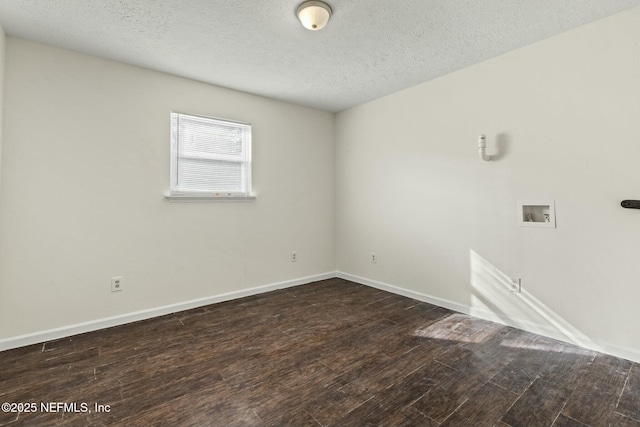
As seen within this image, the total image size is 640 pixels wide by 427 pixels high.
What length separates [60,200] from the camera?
2.55 meters

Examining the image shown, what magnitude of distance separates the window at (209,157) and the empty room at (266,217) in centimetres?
2

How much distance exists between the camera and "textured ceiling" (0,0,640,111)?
2.04 meters

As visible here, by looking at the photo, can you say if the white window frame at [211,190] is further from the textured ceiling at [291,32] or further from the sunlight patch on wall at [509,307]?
the sunlight patch on wall at [509,307]

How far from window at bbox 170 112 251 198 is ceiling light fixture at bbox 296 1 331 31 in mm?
1735

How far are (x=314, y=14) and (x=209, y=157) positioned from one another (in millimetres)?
1949

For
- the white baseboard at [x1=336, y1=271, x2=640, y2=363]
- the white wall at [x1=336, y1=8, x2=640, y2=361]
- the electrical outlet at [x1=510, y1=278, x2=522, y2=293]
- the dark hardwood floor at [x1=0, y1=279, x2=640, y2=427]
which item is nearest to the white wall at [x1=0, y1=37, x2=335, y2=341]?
the dark hardwood floor at [x1=0, y1=279, x2=640, y2=427]

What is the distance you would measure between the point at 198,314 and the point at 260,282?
2.88ft

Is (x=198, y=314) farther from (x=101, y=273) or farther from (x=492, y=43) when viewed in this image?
(x=492, y=43)

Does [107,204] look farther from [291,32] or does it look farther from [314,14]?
[314,14]

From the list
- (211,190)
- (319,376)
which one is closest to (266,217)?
(211,190)

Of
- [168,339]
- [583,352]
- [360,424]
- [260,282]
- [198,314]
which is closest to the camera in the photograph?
[360,424]

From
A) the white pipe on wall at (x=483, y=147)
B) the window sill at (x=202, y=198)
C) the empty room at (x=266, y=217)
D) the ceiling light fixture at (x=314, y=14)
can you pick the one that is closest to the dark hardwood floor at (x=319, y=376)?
the empty room at (x=266, y=217)

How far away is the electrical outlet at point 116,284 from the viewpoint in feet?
9.11

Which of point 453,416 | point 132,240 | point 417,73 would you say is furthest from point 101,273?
point 417,73
